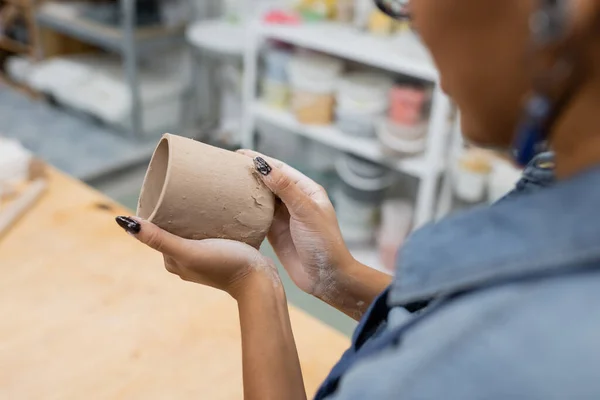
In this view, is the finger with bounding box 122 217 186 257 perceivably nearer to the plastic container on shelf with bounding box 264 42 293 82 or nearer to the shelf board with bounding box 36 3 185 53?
the plastic container on shelf with bounding box 264 42 293 82

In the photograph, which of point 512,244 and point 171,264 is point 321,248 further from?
point 512,244

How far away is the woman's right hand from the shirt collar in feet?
1.14

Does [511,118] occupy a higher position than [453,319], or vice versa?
[511,118]

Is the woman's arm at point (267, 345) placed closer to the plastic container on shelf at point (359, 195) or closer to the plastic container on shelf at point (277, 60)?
the plastic container on shelf at point (359, 195)

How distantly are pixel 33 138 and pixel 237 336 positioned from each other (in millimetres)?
2281

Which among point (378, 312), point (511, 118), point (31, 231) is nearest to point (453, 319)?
point (511, 118)

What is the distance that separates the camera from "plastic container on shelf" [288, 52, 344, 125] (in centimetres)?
218

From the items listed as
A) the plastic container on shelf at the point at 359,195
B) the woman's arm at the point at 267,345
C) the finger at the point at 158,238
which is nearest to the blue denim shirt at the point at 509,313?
the woman's arm at the point at 267,345

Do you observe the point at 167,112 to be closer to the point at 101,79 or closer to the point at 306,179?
the point at 101,79

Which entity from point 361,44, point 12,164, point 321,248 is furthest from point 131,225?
point 361,44

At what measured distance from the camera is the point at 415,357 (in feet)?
1.42

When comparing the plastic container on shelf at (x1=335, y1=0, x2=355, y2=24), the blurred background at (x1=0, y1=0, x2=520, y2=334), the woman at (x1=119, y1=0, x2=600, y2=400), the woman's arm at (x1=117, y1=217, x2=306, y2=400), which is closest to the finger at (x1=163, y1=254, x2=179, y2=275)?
the woman's arm at (x1=117, y1=217, x2=306, y2=400)

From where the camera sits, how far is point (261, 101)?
2.47 m

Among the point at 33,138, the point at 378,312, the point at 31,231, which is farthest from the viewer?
the point at 33,138
